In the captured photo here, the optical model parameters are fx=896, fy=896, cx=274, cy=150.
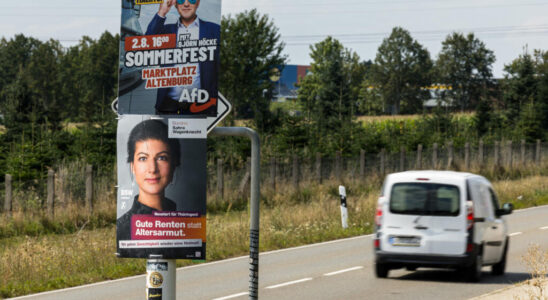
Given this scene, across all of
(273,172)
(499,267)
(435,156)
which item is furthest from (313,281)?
(435,156)

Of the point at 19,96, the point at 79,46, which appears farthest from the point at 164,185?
the point at 79,46

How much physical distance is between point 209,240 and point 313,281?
5255 millimetres

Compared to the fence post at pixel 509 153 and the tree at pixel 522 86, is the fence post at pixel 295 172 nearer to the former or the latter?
the fence post at pixel 509 153

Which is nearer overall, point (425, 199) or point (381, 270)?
point (425, 199)

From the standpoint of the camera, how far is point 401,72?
465 feet

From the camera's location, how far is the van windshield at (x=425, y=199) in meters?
14.2

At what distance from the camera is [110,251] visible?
17.0m

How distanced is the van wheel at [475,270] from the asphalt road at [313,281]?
0.16m

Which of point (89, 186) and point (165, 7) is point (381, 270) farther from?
point (89, 186)

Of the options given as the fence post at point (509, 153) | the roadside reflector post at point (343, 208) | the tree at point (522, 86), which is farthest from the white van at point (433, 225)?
the tree at point (522, 86)

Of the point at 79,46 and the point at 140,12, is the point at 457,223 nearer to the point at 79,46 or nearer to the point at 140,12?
the point at 140,12

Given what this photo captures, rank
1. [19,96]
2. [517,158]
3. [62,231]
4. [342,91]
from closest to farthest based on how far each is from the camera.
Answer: [62,231] → [19,96] → [342,91] → [517,158]

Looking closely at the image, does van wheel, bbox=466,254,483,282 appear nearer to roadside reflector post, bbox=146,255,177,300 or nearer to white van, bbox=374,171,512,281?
white van, bbox=374,171,512,281

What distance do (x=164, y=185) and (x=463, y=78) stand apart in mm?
131567
